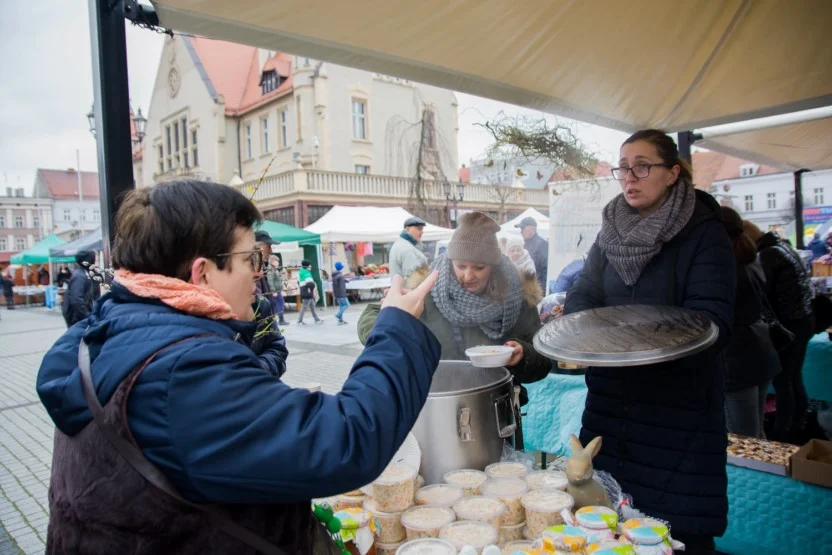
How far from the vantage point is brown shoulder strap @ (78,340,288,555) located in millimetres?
766

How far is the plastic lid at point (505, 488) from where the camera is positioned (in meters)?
1.36

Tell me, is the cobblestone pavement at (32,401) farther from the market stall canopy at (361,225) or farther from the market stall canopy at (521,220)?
the market stall canopy at (361,225)

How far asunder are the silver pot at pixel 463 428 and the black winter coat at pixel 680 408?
0.46 meters

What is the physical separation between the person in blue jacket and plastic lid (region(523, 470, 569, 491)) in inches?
28.5

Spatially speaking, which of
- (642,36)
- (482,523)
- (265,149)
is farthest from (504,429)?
(265,149)

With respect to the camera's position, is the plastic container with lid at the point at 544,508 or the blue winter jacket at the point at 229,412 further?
the plastic container with lid at the point at 544,508

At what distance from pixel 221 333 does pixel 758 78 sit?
337cm

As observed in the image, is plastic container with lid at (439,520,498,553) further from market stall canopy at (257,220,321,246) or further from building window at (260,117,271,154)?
building window at (260,117,271,154)

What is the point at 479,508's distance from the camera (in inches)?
52.4

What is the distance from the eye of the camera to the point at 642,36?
2.46m

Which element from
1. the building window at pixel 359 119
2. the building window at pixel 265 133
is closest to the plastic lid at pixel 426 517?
the building window at pixel 359 119

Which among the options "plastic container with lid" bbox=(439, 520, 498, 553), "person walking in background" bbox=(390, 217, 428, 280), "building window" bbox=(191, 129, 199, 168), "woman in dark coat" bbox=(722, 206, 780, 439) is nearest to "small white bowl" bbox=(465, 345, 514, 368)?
"plastic container with lid" bbox=(439, 520, 498, 553)

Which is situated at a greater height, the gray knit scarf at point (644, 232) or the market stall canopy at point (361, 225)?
the market stall canopy at point (361, 225)

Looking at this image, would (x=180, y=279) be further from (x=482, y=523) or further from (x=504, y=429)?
(x=504, y=429)
